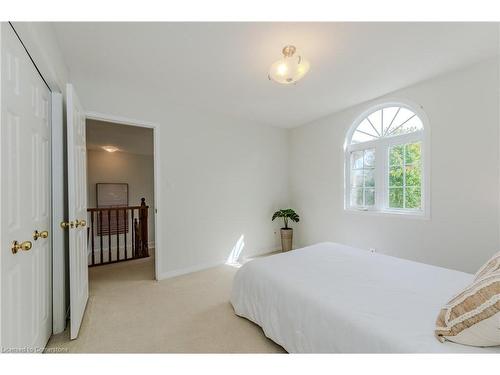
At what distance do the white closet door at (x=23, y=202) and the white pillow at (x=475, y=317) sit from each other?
6.51 feet

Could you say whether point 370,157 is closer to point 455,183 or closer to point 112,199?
point 455,183

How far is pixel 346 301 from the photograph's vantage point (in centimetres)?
130

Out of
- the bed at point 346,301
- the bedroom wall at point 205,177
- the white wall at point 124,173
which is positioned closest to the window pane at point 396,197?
the bed at point 346,301

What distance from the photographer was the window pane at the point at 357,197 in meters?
3.29

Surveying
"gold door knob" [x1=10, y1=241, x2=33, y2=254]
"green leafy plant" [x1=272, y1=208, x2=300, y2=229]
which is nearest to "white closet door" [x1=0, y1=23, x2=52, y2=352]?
"gold door knob" [x1=10, y1=241, x2=33, y2=254]

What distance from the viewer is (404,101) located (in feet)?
8.90

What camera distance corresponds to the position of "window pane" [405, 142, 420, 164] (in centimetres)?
271

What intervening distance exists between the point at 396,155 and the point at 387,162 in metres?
0.14

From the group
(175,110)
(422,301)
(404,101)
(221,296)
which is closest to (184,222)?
(221,296)

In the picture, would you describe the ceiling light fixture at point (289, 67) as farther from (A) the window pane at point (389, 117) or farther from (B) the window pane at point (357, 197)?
(B) the window pane at point (357, 197)

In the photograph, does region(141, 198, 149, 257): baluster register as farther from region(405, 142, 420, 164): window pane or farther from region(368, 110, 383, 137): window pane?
region(405, 142, 420, 164): window pane

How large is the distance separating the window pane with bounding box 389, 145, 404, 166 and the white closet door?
3.66 m

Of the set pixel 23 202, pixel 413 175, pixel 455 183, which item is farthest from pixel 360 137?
pixel 23 202
